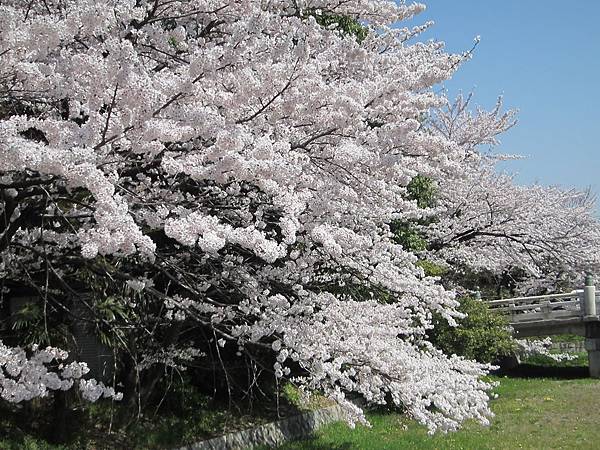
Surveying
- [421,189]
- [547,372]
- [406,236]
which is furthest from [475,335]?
[547,372]

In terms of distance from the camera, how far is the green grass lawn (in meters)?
9.70

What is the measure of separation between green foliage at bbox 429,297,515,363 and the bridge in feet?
10.1

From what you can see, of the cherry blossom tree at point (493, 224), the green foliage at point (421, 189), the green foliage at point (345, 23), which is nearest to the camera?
the green foliage at point (345, 23)

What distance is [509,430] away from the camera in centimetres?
1121

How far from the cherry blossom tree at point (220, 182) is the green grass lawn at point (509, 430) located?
4.66 feet

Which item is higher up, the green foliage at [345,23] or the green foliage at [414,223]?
the green foliage at [345,23]

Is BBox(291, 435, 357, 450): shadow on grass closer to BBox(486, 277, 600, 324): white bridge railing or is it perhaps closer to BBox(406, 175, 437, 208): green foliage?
BBox(406, 175, 437, 208): green foliage

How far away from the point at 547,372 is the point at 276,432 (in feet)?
42.7

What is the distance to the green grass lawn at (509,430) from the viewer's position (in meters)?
9.70

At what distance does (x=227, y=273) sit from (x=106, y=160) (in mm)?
2770

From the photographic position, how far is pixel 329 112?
5.95 meters

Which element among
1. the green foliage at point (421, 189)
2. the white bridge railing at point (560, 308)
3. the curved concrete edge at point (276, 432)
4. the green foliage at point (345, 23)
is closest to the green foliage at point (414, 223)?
the green foliage at point (421, 189)

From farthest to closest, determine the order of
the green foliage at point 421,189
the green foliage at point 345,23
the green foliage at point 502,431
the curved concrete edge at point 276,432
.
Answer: the green foliage at point 421,189 → the green foliage at point 345,23 → the green foliage at point 502,431 → the curved concrete edge at point 276,432

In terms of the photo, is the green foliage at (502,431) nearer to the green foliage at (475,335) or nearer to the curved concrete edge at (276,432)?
the curved concrete edge at (276,432)
